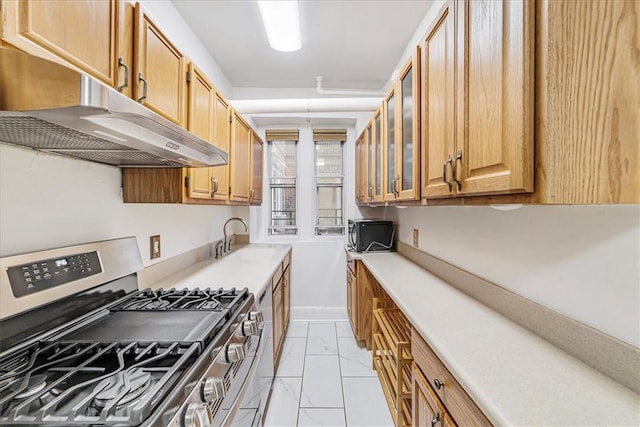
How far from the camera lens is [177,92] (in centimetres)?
150

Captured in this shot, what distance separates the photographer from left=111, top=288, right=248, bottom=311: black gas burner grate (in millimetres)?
1300

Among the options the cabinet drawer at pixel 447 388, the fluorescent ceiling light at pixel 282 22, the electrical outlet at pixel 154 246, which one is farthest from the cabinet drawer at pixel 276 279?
the fluorescent ceiling light at pixel 282 22

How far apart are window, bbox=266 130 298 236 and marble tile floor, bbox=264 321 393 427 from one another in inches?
53.2

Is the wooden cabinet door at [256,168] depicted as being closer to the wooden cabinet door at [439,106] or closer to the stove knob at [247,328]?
the stove knob at [247,328]

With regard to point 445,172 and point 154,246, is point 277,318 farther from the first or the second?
point 445,172

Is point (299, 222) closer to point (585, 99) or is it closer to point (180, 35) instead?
point (180, 35)

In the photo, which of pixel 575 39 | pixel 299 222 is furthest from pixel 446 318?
pixel 299 222

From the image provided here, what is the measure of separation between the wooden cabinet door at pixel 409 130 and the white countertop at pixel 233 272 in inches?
41.4

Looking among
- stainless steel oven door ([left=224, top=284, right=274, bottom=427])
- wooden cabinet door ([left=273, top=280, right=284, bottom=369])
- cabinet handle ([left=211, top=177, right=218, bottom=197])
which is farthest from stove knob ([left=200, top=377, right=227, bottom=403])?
wooden cabinet door ([left=273, top=280, right=284, bottom=369])

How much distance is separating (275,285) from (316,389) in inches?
32.4

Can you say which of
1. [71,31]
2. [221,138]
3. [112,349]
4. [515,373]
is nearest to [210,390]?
[112,349]

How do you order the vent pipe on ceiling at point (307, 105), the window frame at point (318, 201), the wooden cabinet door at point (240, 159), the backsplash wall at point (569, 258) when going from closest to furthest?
the backsplash wall at point (569, 258) → the wooden cabinet door at point (240, 159) → the vent pipe on ceiling at point (307, 105) → the window frame at point (318, 201)

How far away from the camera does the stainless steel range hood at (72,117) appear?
590 millimetres

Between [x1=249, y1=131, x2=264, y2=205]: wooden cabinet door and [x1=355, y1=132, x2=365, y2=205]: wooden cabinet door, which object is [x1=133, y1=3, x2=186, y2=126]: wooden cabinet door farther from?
[x1=355, y1=132, x2=365, y2=205]: wooden cabinet door
